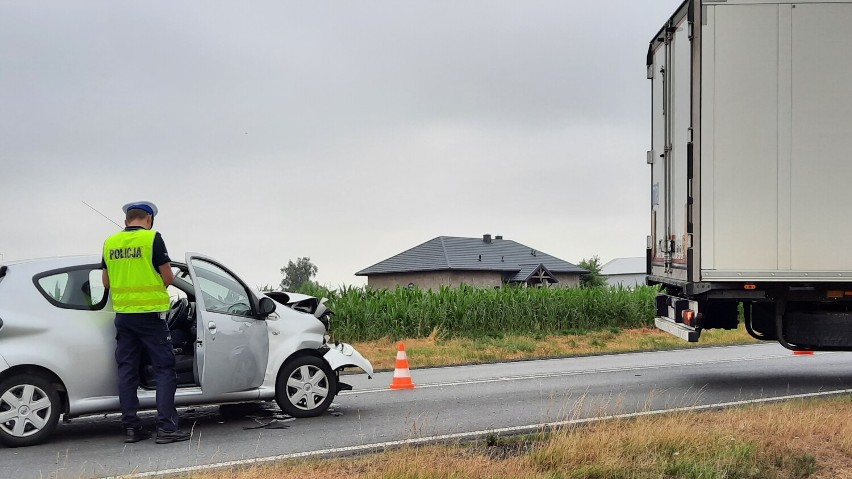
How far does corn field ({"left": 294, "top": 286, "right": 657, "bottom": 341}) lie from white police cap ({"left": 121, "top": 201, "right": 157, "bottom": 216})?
44.9ft

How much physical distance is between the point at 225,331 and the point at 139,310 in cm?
95

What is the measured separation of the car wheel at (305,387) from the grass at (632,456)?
2.05m

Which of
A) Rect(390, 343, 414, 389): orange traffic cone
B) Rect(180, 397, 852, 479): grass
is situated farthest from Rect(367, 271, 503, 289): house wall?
Rect(180, 397, 852, 479): grass

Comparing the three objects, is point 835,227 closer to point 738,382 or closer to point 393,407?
point 738,382

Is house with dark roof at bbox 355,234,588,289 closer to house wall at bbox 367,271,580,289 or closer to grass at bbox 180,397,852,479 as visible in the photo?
house wall at bbox 367,271,580,289

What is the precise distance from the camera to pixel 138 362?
813 cm

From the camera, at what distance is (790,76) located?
33.8 ft

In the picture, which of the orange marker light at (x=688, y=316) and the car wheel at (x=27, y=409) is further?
the orange marker light at (x=688, y=316)

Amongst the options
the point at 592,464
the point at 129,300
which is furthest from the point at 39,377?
the point at 592,464

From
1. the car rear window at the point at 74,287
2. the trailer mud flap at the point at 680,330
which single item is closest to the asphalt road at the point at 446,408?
the trailer mud flap at the point at 680,330

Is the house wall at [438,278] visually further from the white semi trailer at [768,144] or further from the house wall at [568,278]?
the white semi trailer at [768,144]

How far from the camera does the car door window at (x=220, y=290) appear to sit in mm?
8674

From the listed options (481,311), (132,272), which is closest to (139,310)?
(132,272)

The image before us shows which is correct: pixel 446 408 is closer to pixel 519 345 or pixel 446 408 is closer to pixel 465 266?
pixel 519 345
